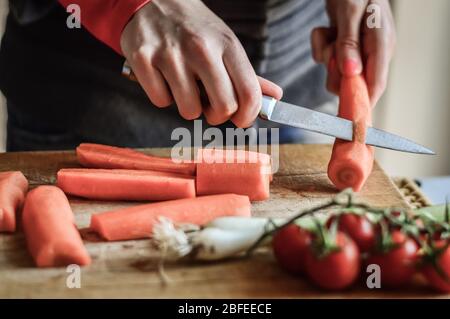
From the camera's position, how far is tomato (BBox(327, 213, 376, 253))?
48.6 inches

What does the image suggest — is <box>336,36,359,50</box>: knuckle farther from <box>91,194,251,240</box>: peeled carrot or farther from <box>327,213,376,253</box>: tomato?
<box>327,213,376,253</box>: tomato

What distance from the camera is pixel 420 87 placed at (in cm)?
300

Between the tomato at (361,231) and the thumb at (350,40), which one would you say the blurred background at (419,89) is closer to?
the thumb at (350,40)

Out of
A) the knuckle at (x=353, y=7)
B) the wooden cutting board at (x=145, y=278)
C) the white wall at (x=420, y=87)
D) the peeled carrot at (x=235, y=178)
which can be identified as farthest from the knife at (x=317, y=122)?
the white wall at (x=420, y=87)

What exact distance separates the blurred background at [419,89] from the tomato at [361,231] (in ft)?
5.96

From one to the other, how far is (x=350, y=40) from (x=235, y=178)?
19.6 inches

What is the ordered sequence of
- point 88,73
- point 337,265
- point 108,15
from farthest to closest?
point 88,73
point 108,15
point 337,265

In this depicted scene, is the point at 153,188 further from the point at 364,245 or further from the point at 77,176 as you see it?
the point at 364,245

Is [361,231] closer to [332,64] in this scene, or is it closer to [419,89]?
[332,64]

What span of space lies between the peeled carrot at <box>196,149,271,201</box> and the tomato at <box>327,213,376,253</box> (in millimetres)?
348

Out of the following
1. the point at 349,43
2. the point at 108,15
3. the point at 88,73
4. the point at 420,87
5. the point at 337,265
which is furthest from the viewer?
the point at 420,87

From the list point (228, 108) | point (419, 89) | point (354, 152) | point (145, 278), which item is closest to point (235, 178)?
point (228, 108)

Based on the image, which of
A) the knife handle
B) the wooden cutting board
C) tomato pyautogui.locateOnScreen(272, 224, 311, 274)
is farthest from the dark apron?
tomato pyautogui.locateOnScreen(272, 224, 311, 274)
